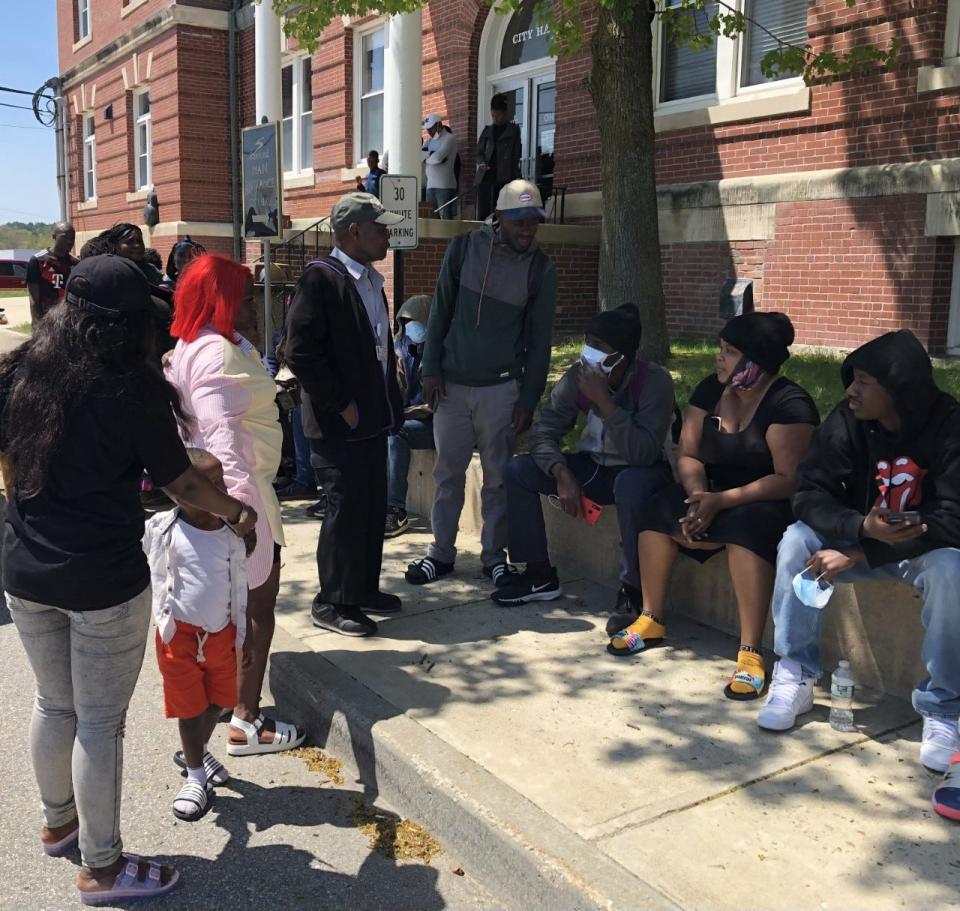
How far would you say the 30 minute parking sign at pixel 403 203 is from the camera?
8234 mm

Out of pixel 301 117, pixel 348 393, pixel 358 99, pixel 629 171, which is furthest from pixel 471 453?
pixel 301 117

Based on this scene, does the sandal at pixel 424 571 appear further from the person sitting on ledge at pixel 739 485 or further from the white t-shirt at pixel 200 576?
the white t-shirt at pixel 200 576

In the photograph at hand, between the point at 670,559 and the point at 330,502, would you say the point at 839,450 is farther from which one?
the point at 330,502

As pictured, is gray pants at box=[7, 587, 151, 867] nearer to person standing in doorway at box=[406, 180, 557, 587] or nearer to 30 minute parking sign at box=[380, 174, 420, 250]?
person standing in doorway at box=[406, 180, 557, 587]

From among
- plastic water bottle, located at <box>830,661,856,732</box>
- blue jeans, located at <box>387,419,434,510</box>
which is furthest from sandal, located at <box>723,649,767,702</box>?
blue jeans, located at <box>387,419,434,510</box>

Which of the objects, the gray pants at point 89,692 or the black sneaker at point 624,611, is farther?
the black sneaker at point 624,611

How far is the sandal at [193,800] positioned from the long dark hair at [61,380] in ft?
4.38

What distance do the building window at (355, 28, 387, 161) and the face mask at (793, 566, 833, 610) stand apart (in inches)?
586

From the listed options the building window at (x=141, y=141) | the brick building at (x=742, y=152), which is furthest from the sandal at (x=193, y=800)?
the building window at (x=141, y=141)

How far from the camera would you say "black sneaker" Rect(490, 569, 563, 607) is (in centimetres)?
529

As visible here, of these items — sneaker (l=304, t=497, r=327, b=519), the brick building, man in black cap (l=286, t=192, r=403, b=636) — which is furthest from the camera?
the brick building

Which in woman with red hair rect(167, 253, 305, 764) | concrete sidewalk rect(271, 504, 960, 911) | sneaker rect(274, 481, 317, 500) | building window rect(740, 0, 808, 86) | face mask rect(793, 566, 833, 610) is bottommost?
concrete sidewalk rect(271, 504, 960, 911)

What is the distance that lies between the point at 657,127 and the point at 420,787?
10.1 m

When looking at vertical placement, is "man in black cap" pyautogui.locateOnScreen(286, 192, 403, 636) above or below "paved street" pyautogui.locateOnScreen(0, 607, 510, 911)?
above
